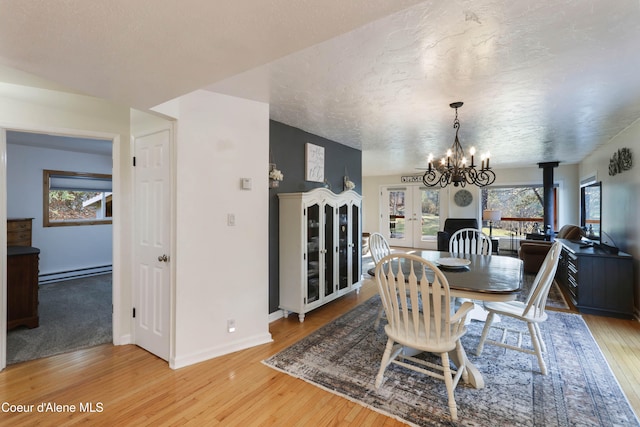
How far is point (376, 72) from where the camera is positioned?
2221mm

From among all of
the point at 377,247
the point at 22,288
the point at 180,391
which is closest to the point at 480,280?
the point at 377,247

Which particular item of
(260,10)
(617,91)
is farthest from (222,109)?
(617,91)

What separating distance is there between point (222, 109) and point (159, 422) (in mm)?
2325

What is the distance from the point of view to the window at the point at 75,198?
201 inches

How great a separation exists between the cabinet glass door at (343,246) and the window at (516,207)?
590 cm

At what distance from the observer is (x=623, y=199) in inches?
150

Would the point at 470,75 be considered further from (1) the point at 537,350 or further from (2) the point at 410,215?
(2) the point at 410,215

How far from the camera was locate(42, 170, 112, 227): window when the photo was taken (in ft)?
16.7

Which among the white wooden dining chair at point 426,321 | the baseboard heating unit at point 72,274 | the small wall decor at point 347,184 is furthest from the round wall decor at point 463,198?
the baseboard heating unit at point 72,274

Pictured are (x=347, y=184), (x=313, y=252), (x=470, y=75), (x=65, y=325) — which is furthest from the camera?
(x=347, y=184)

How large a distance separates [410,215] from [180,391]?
8.05m

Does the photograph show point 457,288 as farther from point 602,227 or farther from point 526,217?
point 526,217

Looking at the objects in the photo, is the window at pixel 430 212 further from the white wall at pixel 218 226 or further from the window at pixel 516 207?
the white wall at pixel 218 226

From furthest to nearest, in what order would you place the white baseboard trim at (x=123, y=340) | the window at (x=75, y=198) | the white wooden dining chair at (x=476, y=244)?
1. the window at (x=75, y=198)
2. the white wooden dining chair at (x=476, y=244)
3. the white baseboard trim at (x=123, y=340)
